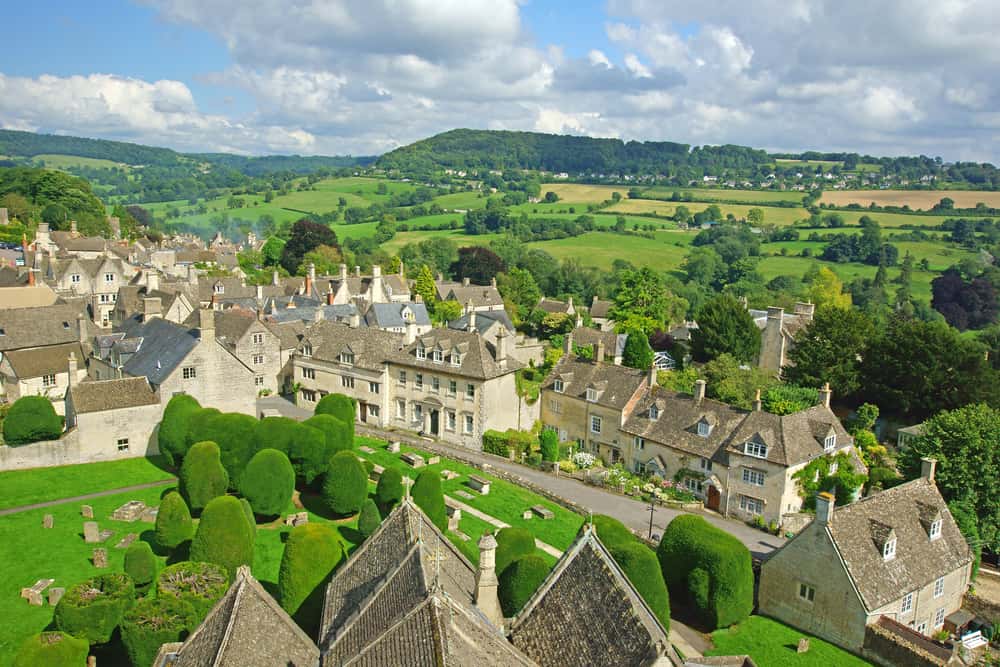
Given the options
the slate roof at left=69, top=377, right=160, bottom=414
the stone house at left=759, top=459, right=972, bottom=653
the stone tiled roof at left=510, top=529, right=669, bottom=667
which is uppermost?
the stone tiled roof at left=510, top=529, right=669, bottom=667

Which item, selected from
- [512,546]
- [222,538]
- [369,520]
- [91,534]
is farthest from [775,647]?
[91,534]

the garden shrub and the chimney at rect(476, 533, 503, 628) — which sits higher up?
the chimney at rect(476, 533, 503, 628)

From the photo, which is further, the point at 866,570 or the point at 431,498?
the point at 431,498

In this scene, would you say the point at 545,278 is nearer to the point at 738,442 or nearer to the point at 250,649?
the point at 738,442

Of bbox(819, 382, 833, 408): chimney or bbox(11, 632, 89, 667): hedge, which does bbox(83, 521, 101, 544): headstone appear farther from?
bbox(819, 382, 833, 408): chimney

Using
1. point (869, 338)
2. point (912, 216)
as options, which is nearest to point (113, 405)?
point (869, 338)

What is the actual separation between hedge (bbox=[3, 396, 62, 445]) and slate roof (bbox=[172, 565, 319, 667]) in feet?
98.3

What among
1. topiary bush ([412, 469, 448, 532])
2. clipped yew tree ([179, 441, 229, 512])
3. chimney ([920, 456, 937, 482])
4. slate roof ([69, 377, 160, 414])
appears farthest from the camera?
slate roof ([69, 377, 160, 414])

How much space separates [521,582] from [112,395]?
31491 mm

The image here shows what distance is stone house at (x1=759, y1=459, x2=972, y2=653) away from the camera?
1303 inches

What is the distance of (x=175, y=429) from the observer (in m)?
43.8

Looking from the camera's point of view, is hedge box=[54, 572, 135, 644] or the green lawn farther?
the green lawn

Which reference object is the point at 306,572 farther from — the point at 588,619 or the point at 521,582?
the point at 588,619

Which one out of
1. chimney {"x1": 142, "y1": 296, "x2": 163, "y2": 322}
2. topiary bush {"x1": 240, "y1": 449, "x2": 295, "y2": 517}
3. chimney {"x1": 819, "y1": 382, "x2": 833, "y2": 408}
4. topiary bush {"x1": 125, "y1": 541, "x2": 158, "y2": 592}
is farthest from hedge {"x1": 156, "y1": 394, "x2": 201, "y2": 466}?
chimney {"x1": 819, "y1": 382, "x2": 833, "y2": 408}
